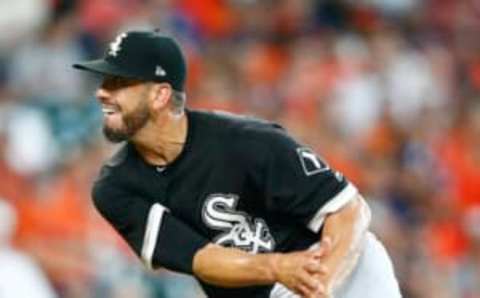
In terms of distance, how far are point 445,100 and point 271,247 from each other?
5416 millimetres

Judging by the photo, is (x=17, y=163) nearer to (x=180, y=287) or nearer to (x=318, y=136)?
(x=180, y=287)

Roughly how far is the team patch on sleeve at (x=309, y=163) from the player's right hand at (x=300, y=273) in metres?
0.37

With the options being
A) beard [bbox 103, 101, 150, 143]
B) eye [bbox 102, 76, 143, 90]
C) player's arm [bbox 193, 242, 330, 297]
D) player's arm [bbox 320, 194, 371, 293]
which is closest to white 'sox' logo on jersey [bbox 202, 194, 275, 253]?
player's arm [bbox 193, 242, 330, 297]

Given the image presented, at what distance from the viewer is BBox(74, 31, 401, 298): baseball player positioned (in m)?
5.73

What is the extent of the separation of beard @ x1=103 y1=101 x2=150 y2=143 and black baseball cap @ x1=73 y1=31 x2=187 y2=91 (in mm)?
102

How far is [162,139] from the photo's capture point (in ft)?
19.2

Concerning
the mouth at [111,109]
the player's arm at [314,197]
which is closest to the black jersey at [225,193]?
the player's arm at [314,197]

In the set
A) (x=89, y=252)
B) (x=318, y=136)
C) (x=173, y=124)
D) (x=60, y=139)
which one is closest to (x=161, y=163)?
(x=173, y=124)

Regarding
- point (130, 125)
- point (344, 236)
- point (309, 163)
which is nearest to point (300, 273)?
point (344, 236)

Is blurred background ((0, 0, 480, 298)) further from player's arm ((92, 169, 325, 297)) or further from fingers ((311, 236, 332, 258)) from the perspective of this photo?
fingers ((311, 236, 332, 258))

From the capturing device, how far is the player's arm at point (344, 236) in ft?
18.7

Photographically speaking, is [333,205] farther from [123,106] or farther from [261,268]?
[123,106]

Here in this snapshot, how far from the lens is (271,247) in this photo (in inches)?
234

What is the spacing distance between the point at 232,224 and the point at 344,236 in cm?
38
